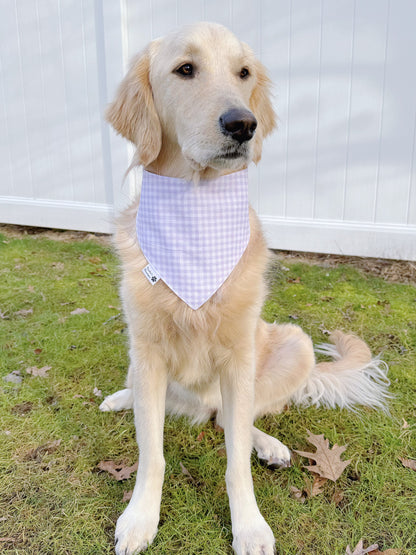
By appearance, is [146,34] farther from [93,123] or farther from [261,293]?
[261,293]

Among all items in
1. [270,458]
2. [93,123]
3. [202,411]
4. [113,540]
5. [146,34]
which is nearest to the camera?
[113,540]

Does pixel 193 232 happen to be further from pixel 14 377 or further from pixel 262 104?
pixel 14 377

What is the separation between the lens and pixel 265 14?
4.37 m

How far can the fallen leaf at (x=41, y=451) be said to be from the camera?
2.10 meters

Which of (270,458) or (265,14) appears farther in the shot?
(265,14)

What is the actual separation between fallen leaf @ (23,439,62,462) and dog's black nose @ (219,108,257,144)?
155cm

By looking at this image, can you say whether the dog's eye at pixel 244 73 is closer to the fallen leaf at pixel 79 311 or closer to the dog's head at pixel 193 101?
the dog's head at pixel 193 101

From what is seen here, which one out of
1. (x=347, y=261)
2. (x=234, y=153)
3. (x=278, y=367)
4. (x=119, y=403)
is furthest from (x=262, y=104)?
(x=347, y=261)

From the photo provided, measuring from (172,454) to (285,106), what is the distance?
11.4 feet

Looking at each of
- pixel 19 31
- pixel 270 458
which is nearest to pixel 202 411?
pixel 270 458

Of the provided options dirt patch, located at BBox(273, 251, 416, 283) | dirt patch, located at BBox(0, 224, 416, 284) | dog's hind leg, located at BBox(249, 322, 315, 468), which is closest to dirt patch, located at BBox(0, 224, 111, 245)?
dirt patch, located at BBox(0, 224, 416, 284)

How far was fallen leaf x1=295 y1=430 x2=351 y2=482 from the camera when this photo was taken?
197 centimetres

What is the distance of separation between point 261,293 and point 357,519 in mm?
907

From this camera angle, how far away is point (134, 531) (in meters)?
1.68
